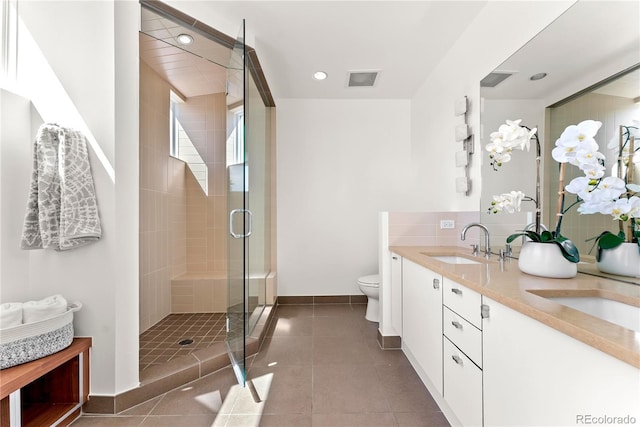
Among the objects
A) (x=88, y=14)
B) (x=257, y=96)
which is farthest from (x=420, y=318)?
(x=88, y=14)

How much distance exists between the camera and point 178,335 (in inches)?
99.5

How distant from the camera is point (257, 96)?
2.82 metres

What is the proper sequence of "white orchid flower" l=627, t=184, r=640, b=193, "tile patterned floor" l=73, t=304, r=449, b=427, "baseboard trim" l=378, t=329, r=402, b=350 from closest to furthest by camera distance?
"white orchid flower" l=627, t=184, r=640, b=193
"tile patterned floor" l=73, t=304, r=449, b=427
"baseboard trim" l=378, t=329, r=402, b=350

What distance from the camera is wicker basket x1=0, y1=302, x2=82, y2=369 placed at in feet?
4.27

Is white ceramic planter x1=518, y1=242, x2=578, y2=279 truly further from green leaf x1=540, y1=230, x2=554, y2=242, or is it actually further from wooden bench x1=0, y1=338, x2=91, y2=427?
wooden bench x1=0, y1=338, x2=91, y2=427

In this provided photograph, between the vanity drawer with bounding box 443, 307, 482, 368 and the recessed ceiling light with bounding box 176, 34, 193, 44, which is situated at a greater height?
the recessed ceiling light with bounding box 176, 34, 193, 44

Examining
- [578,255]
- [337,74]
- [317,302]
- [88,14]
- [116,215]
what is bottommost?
[317,302]

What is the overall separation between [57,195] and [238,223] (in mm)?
928

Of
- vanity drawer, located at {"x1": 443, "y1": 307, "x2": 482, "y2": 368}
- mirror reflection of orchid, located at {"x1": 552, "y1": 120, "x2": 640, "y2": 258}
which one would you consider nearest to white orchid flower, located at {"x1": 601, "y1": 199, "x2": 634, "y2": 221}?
mirror reflection of orchid, located at {"x1": 552, "y1": 120, "x2": 640, "y2": 258}

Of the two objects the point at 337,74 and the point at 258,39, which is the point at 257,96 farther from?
the point at 337,74

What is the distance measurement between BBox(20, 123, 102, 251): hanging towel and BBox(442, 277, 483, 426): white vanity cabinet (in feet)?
5.97

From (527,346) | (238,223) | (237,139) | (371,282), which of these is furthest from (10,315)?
(371,282)

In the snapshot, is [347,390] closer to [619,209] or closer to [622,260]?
[622,260]

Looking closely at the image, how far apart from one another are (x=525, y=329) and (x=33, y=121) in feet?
7.90
